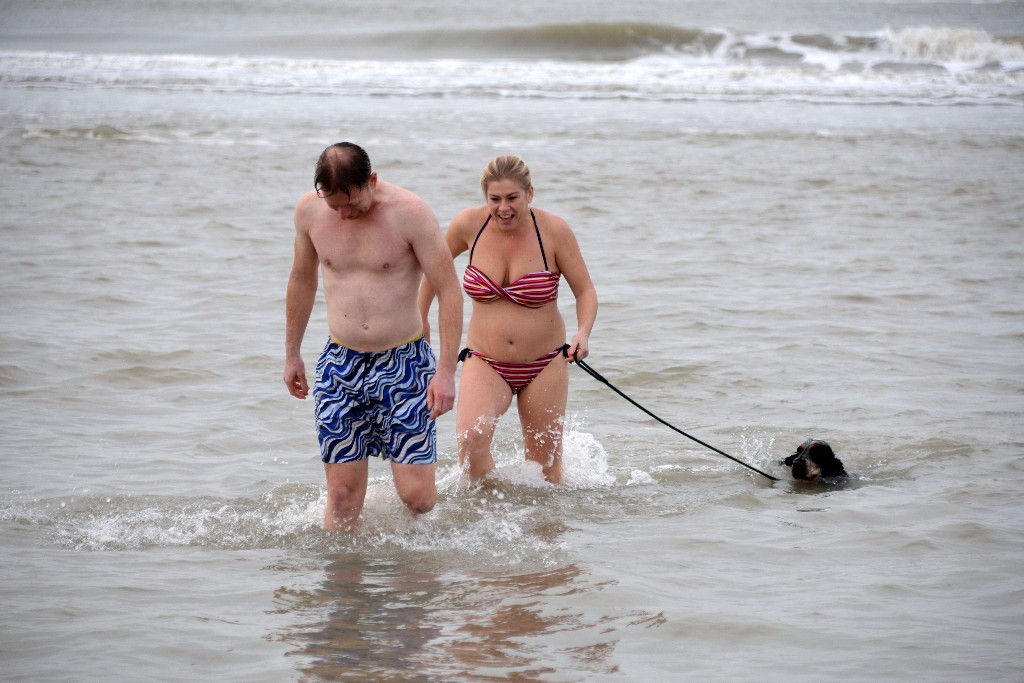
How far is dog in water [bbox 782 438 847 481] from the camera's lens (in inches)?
226

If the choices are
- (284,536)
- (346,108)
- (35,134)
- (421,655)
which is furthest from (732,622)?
(346,108)

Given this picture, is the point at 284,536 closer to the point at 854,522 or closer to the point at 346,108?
the point at 854,522

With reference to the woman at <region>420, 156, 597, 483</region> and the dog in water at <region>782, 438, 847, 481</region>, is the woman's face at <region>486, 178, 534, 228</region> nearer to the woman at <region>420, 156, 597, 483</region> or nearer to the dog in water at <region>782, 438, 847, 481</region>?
the woman at <region>420, 156, 597, 483</region>

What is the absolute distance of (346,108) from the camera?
73.2 ft

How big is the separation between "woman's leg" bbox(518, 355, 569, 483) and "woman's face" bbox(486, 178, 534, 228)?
74 cm

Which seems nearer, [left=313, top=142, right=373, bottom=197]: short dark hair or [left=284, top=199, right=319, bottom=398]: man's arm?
[left=313, top=142, right=373, bottom=197]: short dark hair

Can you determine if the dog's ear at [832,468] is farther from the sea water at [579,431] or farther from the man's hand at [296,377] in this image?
the man's hand at [296,377]

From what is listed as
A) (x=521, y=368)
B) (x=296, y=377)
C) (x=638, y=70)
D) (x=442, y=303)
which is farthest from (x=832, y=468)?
(x=638, y=70)

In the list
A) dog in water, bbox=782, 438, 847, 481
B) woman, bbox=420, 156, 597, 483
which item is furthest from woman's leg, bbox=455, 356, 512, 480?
dog in water, bbox=782, 438, 847, 481

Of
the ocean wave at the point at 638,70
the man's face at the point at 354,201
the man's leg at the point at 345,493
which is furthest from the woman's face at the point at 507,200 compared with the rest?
the ocean wave at the point at 638,70

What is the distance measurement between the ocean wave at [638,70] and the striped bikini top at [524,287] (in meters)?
20.0

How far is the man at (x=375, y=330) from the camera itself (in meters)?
4.47

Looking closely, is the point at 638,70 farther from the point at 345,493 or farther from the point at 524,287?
the point at 345,493

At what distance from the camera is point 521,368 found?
5375mm
